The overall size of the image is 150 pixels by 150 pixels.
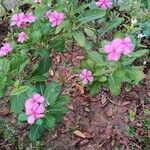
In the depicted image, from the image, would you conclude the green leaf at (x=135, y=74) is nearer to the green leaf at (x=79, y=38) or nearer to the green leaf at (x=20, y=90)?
the green leaf at (x=79, y=38)

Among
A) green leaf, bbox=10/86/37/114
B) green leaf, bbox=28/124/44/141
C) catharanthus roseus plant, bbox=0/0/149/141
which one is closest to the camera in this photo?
catharanthus roseus plant, bbox=0/0/149/141

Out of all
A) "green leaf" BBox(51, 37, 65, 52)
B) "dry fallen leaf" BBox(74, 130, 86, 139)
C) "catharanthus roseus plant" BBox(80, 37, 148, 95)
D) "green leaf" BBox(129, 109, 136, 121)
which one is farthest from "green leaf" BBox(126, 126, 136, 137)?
"green leaf" BBox(51, 37, 65, 52)

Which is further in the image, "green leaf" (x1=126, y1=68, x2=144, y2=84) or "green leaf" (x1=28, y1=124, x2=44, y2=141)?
"green leaf" (x1=28, y1=124, x2=44, y2=141)

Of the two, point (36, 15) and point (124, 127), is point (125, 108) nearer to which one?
point (124, 127)

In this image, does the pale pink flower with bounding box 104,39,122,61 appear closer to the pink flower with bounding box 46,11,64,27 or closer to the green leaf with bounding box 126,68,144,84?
the green leaf with bounding box 126,68,144,84

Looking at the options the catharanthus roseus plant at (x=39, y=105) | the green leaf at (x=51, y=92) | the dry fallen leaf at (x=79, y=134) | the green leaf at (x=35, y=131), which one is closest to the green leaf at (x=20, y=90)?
the catharanthus roseus plant at (x=39, y=105)

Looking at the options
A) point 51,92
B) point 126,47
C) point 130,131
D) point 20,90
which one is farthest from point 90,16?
point 130,131

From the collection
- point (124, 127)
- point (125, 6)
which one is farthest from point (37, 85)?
point (125, 6)
